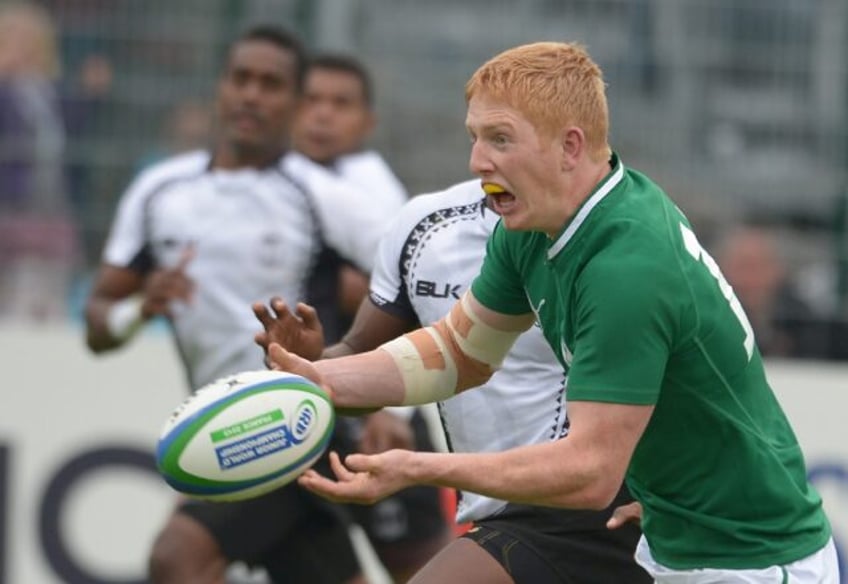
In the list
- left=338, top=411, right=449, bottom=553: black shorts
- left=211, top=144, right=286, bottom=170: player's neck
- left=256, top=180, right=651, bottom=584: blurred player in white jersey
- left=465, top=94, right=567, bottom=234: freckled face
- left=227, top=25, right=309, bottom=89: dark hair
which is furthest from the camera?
left=338, top=411, right=449, bottom=553: black shorts

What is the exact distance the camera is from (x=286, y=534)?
7281mm

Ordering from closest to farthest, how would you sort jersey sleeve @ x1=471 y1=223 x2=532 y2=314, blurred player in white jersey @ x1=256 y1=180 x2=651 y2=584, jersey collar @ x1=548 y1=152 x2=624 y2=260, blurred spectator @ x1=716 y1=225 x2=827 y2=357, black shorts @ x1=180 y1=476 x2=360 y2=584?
1. jersey collar @ x1=548 y1=152 x2=624 y2=260
2. jersey sleeve @ x1=471 y1=223 x2=532 y2=314
3. blurred player in white jersey @ x1=256 y1=180 x2=651 y2=584
4. black shorts @ x1=180 y1=476 x2=360 y2=584
5. blurred spectator @ x1=716 y1=225 x2=827 y2=357

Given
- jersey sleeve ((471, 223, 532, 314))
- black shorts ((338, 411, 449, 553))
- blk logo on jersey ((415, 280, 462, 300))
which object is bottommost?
black shorts ((338, 411, 449, 553))

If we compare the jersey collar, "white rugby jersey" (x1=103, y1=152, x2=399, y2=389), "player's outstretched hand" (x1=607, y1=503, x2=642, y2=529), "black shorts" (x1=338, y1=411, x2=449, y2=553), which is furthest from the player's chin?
"black shorts" (x1=338, y1=411, x2=449, y2=553)

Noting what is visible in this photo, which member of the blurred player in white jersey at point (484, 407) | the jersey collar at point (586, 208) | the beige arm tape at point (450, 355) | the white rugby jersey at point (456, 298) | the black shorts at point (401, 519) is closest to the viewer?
→ the jersey collar at point (586, 208)

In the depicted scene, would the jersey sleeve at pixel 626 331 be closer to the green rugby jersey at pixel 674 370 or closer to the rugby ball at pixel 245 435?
the green rugby jersey at pixel 674 370

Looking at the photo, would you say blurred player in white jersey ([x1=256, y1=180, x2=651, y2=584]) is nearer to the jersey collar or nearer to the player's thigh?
the player's thigh

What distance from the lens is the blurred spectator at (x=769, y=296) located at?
1004 cm

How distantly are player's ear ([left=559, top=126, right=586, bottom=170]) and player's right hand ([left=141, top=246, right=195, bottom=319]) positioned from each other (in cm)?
305

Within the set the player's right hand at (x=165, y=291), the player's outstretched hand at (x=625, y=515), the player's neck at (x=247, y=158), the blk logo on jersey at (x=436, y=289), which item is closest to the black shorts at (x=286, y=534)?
the player's right hand at (x=165, y=291)

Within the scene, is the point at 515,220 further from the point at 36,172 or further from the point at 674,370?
the point at 36,172

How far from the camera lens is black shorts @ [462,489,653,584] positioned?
17.6ft

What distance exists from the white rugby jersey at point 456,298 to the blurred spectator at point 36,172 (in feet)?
13.8

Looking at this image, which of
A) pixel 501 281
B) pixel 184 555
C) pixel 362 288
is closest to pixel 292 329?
pixel 501 281
